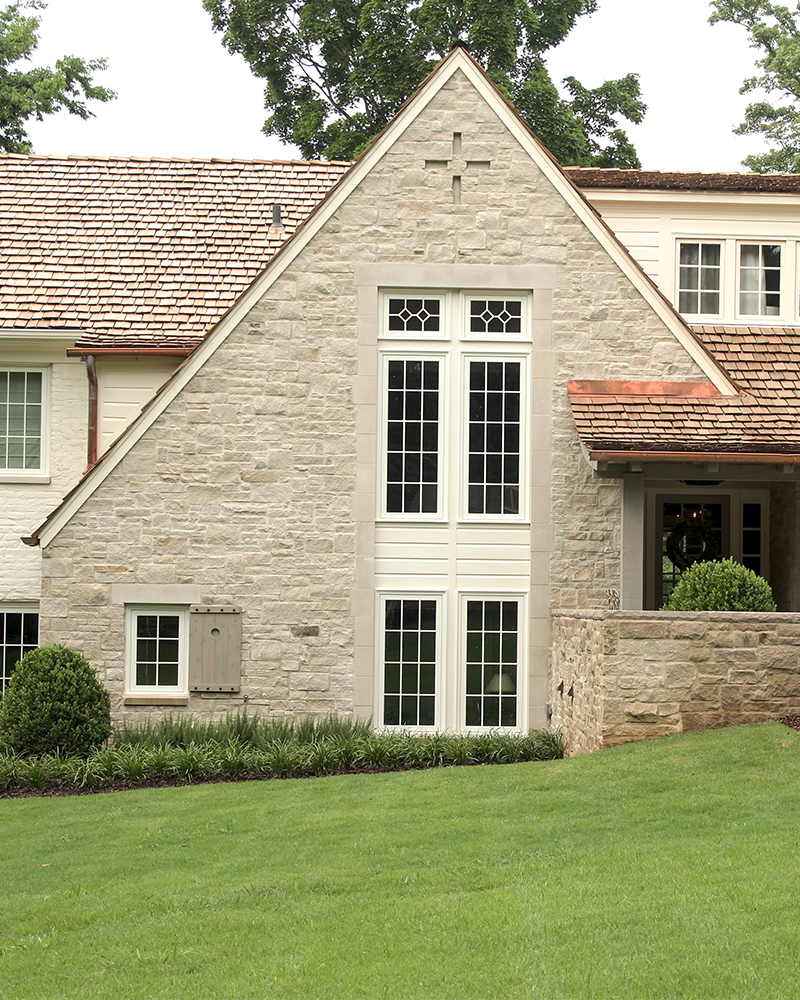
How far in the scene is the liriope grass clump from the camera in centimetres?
1188

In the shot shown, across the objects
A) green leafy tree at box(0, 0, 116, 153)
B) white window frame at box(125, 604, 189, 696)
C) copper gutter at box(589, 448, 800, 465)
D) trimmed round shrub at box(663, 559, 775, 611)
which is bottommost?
white window frame at box(125, 604, 189, 696)

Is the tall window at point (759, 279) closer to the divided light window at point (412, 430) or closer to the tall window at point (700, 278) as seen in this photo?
the tall window at point (700, 278)

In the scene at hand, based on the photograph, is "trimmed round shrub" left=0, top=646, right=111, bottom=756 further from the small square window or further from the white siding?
the white siding

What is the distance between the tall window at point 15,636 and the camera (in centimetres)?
1504

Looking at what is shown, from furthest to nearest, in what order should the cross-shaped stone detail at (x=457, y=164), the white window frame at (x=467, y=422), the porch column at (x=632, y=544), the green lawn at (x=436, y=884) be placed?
the white window frame at (x=467, y=422), the cross-shaped stone detail at (x=457, y=164), the porch column at (x=632, y=544), the green lawn at (x=436, y=884)

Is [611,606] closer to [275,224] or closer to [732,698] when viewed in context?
[732,698]

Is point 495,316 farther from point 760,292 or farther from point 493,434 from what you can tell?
point 760,292

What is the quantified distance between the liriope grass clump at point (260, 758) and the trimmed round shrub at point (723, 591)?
2.42 meters

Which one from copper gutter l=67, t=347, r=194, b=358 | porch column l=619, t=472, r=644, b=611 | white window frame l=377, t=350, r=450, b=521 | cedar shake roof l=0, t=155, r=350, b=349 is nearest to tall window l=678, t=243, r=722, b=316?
porch column l=619, t=472, r=644, b=611

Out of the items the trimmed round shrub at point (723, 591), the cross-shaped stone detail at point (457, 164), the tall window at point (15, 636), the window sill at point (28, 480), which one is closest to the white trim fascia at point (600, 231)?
the cross-shaped stone detail at point (457, 164)

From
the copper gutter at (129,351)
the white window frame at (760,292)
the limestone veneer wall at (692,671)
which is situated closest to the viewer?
the limestone veneer wall at (692,671)

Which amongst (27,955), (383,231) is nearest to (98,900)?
(27,955)

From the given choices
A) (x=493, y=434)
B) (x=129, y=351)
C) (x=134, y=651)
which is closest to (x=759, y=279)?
(x=493, y=434)

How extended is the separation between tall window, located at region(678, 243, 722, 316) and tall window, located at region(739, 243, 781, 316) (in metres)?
0.32
